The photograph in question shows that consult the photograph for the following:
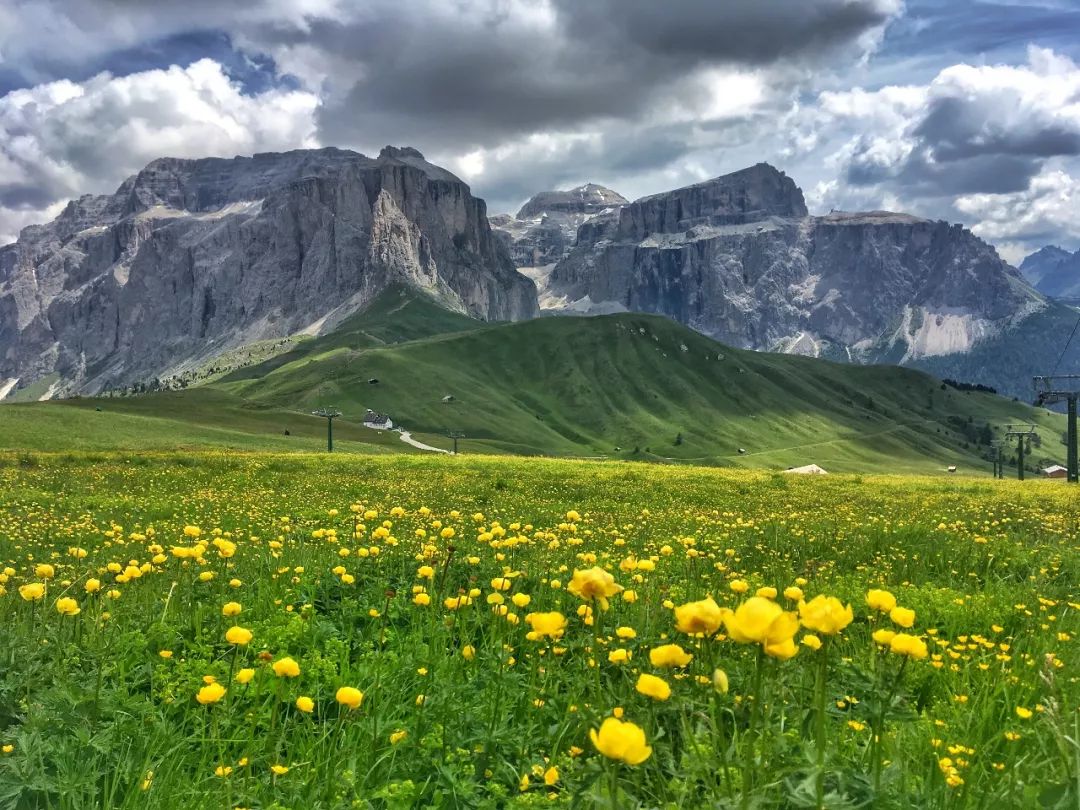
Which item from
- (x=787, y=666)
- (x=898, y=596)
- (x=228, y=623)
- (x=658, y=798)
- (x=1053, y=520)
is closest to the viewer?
(x=658, y=798)

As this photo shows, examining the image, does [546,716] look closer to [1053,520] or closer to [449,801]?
[449,801]

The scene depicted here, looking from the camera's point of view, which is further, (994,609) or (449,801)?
(994,609)

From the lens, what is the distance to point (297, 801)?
12.8 feet

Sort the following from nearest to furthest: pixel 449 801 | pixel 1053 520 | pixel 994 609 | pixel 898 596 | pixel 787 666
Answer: pixel 449 801 < pixel 787 666 < pixel 994 609 < pixel 898 596 < pixel 1053 520

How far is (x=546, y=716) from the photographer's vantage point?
5438mm

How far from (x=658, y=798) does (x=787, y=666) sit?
1.41 meters

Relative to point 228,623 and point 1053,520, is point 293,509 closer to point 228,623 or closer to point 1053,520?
point 228,623

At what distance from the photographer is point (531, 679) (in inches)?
222

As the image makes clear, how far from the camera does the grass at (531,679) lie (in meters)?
3.48

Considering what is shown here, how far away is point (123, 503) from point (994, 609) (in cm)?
2341

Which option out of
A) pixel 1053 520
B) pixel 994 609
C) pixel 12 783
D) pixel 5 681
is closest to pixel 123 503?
pixel 5 681

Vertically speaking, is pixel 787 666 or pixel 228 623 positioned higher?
pixel 787 666

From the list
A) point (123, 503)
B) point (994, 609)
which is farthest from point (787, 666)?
point (123, 503)

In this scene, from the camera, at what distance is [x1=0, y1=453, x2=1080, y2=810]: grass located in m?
3.48
